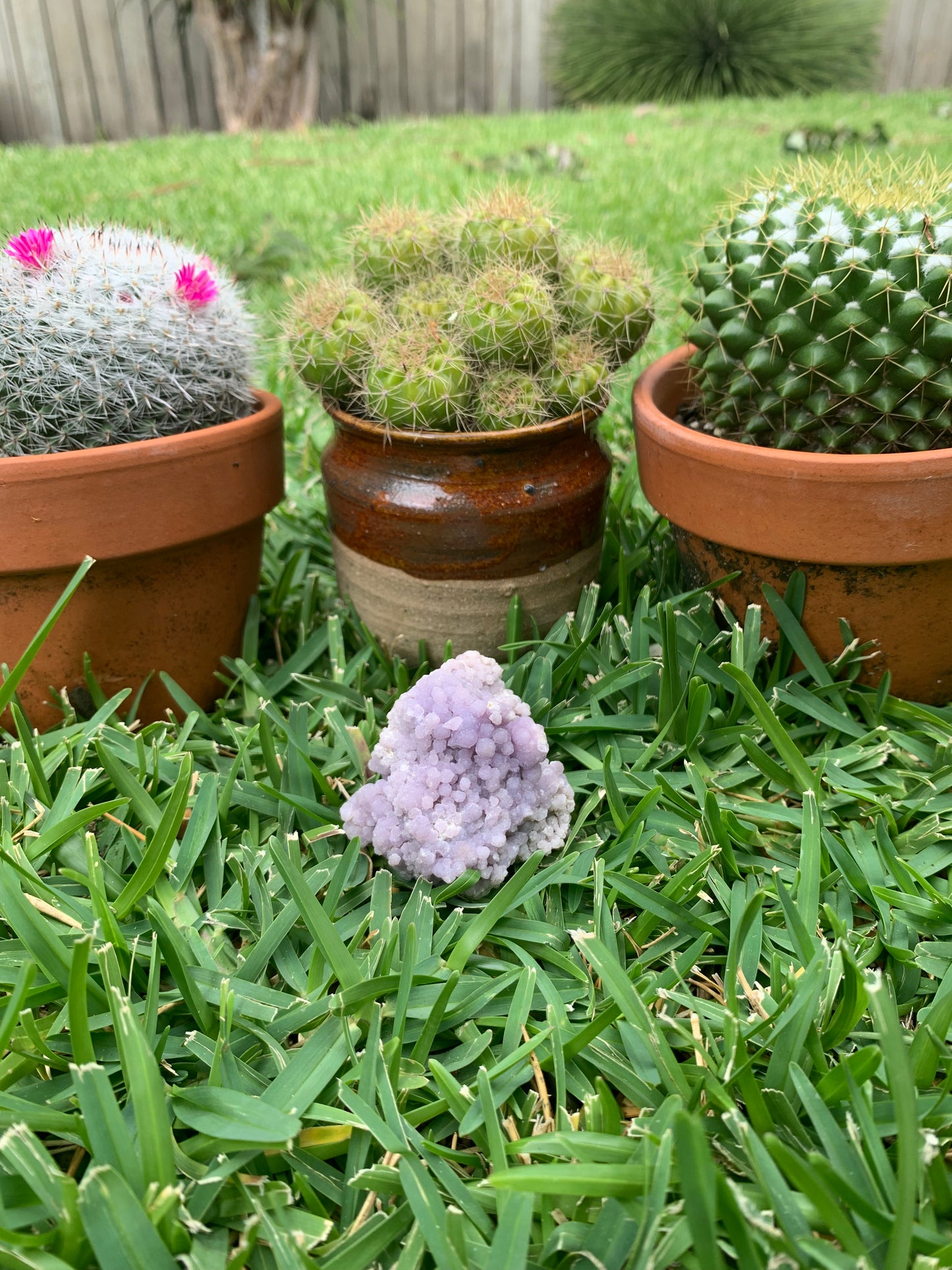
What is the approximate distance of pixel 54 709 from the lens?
1.23 meters

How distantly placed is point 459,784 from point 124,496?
0.52 meters

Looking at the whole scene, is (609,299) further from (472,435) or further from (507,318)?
(472,435)

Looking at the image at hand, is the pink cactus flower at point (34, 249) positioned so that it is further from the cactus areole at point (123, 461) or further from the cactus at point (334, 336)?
the cactus at point (334, 336)

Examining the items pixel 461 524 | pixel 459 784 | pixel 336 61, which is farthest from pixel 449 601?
pixel 336 61

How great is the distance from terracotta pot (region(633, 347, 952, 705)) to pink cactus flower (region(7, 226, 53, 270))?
2.50 ft

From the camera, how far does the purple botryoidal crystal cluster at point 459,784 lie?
953 millimetres

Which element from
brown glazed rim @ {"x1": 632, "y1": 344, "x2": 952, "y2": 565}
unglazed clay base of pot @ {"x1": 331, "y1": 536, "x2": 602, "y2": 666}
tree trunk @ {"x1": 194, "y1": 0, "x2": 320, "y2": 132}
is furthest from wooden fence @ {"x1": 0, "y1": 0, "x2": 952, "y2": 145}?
brown glazed rim @ {"x1": 632, "y1": 344, "x2": 952, "y2": 565}

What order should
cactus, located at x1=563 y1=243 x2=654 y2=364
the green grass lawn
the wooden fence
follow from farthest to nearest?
the wooden fence, cactus, located at x1=563 y1=243 x2=654 y2=364, the green grass lawn

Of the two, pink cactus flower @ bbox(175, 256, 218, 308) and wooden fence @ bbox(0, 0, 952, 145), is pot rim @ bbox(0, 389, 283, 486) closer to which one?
pink cactus flower @ bbox(175, 256, 218, 308)

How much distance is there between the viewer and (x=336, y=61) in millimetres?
6961

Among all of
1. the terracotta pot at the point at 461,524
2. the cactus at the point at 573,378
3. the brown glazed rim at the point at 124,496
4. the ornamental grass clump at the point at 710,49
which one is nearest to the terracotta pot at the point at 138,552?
the brown glazed rim at the point at 124,496

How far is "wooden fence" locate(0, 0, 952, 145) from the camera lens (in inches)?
247

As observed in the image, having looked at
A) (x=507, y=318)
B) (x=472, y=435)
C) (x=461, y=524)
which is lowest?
(x=461, y=524)

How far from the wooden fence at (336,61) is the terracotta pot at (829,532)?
6.69 meters
